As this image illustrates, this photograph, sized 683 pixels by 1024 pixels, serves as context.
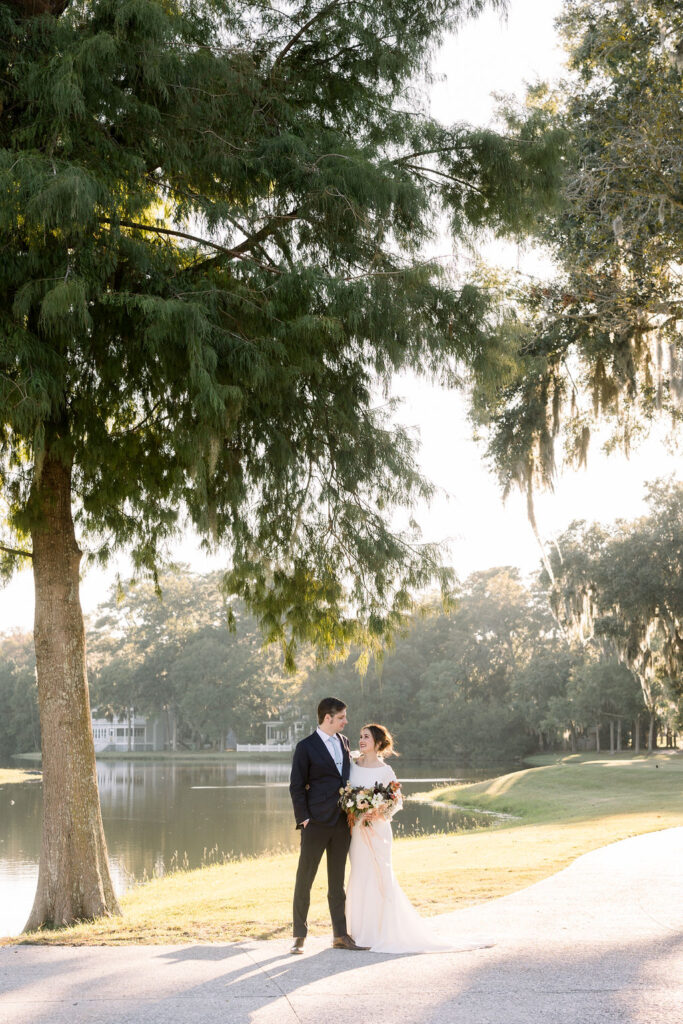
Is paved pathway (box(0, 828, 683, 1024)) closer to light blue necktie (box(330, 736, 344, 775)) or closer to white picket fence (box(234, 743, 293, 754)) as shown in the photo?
light blue necktie (box(330, 736, 344, 775))

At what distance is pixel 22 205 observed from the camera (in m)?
6.66

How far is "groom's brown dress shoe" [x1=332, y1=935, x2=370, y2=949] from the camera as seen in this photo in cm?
617

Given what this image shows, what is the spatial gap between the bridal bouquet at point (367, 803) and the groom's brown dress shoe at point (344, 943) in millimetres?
689

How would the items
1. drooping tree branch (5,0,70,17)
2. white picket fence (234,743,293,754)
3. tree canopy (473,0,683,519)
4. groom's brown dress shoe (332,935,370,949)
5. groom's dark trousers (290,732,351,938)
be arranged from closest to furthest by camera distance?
groom's brown dress shoe (332,935,370,949)
groom's dark trousers (290,732,351,938)
drooping tree branch (5,0,70,17)
tree canopy (473,0,683,519)
white picket fence (234,743,293,754)

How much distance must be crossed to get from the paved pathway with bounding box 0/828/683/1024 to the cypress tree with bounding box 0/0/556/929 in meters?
3.06

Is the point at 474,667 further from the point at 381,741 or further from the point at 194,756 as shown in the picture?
the point at 381,741

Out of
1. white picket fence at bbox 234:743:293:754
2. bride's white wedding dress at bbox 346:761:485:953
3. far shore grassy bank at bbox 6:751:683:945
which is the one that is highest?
bride's white wedding dress at bbox 346:761:485:953

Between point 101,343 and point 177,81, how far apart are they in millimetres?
2167

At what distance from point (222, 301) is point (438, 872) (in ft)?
22.8

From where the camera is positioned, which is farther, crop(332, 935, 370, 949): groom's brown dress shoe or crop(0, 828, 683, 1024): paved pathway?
crop(332, 935, 370, 949): groom's brown dress shoe

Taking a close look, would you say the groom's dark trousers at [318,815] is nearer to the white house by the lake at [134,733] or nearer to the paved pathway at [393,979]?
the paved pathway at [393,979]

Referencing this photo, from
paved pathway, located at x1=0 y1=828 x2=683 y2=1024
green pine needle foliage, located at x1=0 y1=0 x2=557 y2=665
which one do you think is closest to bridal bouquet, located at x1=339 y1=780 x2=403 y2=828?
paved pathway, located at x1=0 y1=828 x2=683 y2=1024

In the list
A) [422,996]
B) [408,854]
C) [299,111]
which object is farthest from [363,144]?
[408,854]

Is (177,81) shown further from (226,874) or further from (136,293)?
(226,874)
